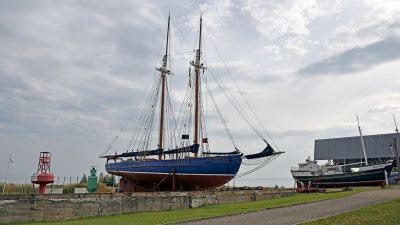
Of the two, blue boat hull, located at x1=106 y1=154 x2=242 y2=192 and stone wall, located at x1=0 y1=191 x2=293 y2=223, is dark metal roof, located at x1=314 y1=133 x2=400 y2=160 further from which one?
stone wall, located at x1=0 y1=191 x2=293 y2=223

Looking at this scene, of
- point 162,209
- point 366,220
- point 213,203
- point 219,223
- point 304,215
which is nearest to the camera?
point 366,220

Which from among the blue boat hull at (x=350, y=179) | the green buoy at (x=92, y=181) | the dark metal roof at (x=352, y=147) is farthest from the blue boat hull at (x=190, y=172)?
the dark metal roof at (x=352, y=147)

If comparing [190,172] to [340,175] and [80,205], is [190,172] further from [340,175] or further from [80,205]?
[340,175]

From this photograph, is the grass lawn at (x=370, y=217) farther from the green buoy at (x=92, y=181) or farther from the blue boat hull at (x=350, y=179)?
the blue boat hull at (x=350, y=179)

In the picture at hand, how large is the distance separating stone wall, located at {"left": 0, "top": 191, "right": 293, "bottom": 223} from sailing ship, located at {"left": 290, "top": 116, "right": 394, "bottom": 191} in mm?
31237

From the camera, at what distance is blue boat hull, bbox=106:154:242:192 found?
29703mm

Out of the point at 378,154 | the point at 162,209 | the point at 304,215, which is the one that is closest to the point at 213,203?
the point at 162,209

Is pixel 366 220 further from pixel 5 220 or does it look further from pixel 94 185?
pixel 94 185

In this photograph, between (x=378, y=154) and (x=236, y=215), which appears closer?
(x=236, y=215)

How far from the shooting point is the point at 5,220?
1340 centimetres

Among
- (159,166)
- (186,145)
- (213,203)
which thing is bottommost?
(213,203)

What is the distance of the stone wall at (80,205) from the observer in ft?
45.4

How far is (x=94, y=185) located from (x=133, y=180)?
9.50 metres

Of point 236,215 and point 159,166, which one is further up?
point 159,166
